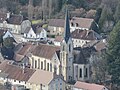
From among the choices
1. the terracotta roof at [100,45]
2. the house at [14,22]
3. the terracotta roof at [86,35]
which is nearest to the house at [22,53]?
the terracotta roof at [100,45]

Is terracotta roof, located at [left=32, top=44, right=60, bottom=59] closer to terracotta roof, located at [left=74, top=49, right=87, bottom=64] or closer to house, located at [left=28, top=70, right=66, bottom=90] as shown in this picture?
terracotta roof, located at [left=74, top=49, right=87, bottom=64]

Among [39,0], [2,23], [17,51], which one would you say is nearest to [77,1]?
[39,0]

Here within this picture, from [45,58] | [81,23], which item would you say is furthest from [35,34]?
[45,58]

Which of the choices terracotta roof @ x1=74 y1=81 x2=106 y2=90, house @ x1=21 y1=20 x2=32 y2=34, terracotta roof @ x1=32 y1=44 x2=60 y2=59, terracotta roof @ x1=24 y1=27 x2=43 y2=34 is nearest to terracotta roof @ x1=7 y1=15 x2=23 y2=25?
house @ x1=21 y1=20 x2=32 y2=34

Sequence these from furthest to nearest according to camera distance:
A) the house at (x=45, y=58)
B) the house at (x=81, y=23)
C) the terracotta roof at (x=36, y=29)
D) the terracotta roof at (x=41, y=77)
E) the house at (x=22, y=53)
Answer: the house at (x=81, y=23)
the terracotta roof at (x=36, y=29)
the house at (x=22, y=53)
the house at (x=45, y=58)
the terracotta roof at (x=41, y=77)

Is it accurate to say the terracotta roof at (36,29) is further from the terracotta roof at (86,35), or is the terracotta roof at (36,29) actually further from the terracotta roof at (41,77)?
the terracotta roof at (41,77)
